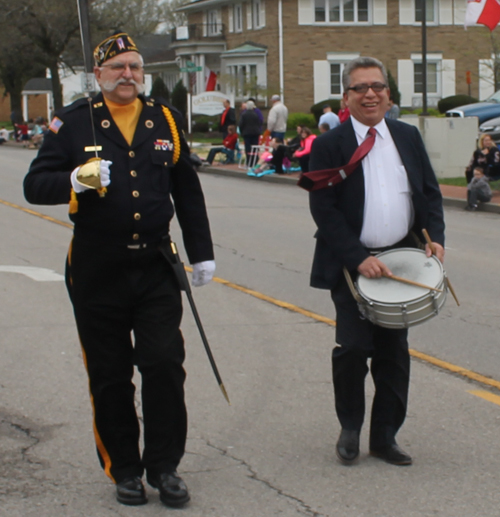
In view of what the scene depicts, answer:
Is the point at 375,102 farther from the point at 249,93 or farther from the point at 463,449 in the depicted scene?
the point at 249,93

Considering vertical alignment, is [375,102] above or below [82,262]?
above

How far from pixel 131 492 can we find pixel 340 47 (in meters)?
45.2

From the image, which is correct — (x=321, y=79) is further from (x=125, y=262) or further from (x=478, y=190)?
(x=125, y=262)

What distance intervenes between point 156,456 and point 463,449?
1624 mm

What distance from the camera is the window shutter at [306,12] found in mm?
46625

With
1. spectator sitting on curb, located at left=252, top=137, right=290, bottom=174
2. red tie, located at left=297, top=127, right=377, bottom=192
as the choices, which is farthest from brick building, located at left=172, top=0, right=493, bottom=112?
red tie, located at left=297, top=127, right=377, bottom=192

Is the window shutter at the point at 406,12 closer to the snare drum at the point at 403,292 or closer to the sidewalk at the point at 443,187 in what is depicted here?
the sidewalk at the point at 443,187

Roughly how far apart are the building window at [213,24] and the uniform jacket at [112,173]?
51.5 m

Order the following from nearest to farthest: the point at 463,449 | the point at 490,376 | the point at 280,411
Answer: the point at 463,449, the point at 280,411, the point at 490,376

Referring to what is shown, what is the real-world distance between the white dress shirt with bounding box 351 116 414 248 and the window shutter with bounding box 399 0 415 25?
4527cm

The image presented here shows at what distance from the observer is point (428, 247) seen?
14.5 ft

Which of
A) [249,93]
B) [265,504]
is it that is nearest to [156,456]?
[265,504]

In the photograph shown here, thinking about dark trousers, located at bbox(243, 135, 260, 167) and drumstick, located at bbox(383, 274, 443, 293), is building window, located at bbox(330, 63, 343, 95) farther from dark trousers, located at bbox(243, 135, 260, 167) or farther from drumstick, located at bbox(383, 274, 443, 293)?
drumstick, located at bbox(383, 274, 443, 293)

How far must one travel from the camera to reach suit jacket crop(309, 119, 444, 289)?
4375 mm
